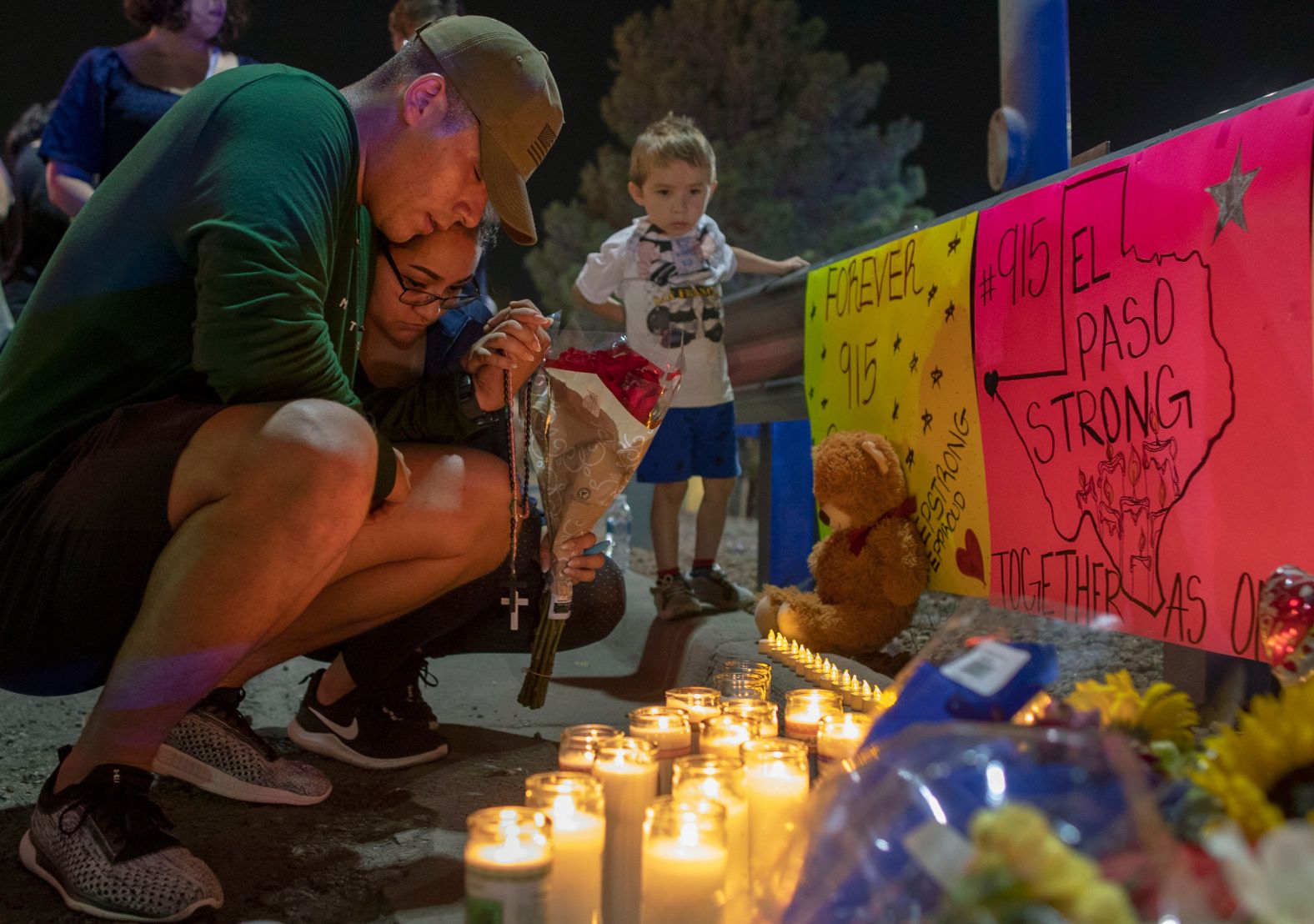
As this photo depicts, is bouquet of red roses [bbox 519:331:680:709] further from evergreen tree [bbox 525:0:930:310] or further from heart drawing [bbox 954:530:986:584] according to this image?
evergreen tree [bbox 525:0:930:310]

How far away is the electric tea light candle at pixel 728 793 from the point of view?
4.21 feet

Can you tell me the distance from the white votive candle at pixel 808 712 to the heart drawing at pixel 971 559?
0.83 m

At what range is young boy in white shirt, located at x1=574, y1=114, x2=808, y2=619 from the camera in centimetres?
377

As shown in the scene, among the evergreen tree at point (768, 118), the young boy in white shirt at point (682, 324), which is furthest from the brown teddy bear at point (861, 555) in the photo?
the evergreen tree at point (768, 118)

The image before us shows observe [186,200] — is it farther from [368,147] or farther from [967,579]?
[967,579]

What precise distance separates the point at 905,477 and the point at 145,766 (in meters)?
1.97

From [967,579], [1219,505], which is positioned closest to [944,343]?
[967,579]

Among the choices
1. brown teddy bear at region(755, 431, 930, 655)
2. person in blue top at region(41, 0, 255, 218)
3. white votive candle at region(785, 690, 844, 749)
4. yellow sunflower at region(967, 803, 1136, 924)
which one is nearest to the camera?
yellow sunflower at region(967, 803, 1136, 924)

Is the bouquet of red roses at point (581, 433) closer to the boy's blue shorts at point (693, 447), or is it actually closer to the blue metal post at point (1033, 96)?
the blue metal post at point (1033, 96)

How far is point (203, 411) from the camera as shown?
5.83ft

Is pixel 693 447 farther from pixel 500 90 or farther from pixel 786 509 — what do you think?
pixel 500 90

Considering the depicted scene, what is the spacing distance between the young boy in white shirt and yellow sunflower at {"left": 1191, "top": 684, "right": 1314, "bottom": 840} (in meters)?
2.81

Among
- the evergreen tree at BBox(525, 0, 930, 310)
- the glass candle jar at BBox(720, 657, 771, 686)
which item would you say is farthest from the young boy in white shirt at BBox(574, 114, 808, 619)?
the evergreen tree at BBox(525, 0, 930, 310)

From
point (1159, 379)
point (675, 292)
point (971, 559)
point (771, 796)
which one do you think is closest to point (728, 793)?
point (771, 796)
